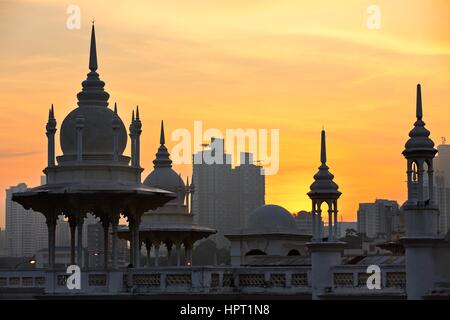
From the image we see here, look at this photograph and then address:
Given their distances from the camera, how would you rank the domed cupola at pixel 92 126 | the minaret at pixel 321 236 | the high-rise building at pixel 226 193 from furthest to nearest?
the high-rise building at pixel 226 193
the domed cupola at pixel 92 126
the minaret at pixel 321 236

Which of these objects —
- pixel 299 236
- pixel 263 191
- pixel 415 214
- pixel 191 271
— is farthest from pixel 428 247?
pixel 263 191

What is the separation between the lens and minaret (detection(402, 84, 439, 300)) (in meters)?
41.6

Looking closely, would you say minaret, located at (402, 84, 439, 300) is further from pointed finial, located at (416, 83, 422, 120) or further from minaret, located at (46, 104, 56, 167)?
minaret, located at (46, 104, 56, 167)

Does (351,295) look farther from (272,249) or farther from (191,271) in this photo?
(272,249)

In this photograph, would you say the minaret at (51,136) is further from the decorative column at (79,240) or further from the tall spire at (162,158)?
the tall spire at (162,158)

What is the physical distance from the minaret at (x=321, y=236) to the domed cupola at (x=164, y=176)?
22.9 meters

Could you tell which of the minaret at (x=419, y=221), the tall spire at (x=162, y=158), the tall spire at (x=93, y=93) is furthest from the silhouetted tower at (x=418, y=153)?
the tall spire at (x=162, y=158)

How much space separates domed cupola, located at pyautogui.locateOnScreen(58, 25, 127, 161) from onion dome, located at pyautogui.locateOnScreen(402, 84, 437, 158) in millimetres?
13981

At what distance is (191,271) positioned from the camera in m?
48.8

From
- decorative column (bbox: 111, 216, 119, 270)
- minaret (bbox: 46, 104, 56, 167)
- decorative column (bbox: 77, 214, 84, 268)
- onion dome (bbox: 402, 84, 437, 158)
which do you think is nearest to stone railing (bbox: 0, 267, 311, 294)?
decorative column (bbox: 111, 216, 119, 270)

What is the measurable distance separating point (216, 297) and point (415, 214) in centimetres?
896

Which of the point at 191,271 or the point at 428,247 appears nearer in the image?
the point at 428,247

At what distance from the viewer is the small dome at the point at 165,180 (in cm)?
7094

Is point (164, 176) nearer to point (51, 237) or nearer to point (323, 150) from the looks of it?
point (51, 237)
